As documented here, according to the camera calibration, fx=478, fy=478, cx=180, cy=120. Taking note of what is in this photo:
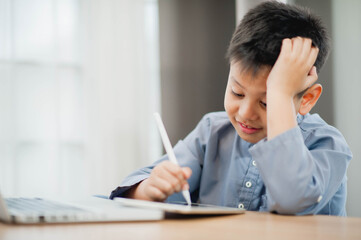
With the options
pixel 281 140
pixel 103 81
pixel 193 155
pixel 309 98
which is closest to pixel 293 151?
pixel 281 140

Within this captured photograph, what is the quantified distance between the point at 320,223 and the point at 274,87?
13.1 inches

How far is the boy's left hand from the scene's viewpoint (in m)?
0.95

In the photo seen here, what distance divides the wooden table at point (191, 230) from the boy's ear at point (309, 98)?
447mm

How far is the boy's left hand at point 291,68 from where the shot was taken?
37.4 inches

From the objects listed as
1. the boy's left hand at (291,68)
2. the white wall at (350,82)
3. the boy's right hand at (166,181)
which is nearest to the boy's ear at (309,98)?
the boy's left hand at (291,68)

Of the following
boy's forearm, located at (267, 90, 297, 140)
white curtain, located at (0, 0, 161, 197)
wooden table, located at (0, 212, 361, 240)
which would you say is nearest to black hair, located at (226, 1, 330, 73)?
boy's forearm, located at (267, 90, 297, 140)

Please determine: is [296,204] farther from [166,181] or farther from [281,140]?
[166,181]

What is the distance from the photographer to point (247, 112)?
101cm

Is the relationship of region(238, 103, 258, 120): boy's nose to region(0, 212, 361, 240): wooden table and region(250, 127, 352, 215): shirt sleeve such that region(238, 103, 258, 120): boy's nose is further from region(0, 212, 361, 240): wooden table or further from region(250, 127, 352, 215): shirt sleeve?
region(0, 212, 361, 240): wooden table

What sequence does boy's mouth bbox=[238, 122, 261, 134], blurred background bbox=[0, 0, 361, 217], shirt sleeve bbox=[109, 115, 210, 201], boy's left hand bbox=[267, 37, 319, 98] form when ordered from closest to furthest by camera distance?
boy's left hand bbox=[267, 37, 319, 98] → boy's mouth bbox=[238, 122, 261, 134] → shirt sleeve bbox=[109, 115, 210, 201] → blurred background bbox=[0, 0, 361, 217]

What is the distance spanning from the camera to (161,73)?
2527 mm

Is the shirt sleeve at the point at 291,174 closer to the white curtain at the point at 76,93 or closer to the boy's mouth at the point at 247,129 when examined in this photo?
the boy's mouth at the point at 247,129

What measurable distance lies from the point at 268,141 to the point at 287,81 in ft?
0.48

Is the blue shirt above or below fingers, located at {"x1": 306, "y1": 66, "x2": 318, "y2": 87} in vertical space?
below
